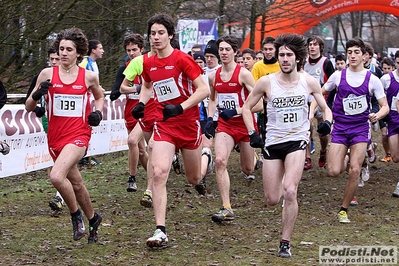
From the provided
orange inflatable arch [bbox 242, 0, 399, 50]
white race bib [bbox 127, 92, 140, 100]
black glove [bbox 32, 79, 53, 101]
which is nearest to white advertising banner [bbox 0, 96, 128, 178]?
white race bib [bbox 127, 92, 140, 100]

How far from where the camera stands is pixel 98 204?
392 inches

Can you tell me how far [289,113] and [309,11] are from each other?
22250 millimetres

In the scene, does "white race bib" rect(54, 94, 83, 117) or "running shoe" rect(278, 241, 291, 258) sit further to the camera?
"white race bib" rect(54, 94, 83, 117)

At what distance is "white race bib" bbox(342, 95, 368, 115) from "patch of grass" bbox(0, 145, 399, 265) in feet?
4.27

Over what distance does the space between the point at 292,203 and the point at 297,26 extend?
2377 centimetres

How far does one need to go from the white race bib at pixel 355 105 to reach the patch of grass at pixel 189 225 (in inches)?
51.3

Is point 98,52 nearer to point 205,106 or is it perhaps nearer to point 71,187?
point 205,106

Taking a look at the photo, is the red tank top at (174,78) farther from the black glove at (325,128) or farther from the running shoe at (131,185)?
the running shoe at (131,185)

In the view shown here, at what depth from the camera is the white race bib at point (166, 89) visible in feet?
24.3

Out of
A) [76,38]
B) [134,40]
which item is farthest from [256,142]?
[134,40]

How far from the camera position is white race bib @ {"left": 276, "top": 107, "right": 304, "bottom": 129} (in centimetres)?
713

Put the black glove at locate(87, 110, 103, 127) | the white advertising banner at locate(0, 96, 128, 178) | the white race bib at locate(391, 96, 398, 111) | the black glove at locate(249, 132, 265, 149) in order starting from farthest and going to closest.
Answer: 1. the white race bib at locate(391, 96, 398, 111)
2. the white advertising banner at locate(0, 96, 128, 178)
3. the black glove at locate(249, 132, 265, 149)
4. the black glove at locate(87, 110, 103, 127)

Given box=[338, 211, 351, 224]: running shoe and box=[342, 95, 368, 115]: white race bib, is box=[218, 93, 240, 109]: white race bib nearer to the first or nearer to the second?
box=[342, 95, 368, 115]: white race bib

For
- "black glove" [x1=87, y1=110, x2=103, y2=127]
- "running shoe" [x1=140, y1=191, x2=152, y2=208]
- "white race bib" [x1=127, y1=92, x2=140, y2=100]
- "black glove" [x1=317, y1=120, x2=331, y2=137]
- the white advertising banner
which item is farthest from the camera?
the white advertising banner
